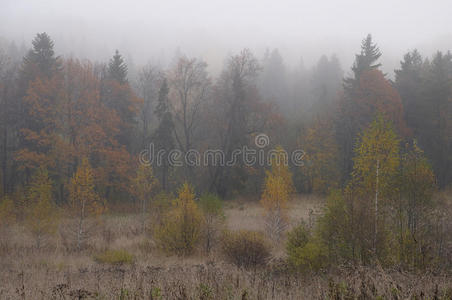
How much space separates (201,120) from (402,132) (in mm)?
17212

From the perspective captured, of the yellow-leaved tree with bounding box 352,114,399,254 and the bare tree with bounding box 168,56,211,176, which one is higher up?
the bare tree with bounding box 168,56,211,176

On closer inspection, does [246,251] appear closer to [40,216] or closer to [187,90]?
[40,216]

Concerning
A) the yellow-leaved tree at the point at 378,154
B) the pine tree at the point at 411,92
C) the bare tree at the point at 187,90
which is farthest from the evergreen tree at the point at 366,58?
the yellow-leaved tree at the point at 378,154

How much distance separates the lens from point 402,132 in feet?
79.5

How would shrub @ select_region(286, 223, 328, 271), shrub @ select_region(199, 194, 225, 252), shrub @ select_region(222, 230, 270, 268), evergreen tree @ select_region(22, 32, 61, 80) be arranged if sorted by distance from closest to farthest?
shrub @ select_region(286, 223, 328, 271) < shrub @ select_region(222, 230, 270, 268) < shrub @ select_region(199, 194, 225, 252) < evergreen tree @ select_region(22, 32, 61, 80)

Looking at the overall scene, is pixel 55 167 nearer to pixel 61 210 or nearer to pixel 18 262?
pixel 61 210

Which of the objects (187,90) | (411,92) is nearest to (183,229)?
(187,90)

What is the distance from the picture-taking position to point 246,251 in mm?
9609

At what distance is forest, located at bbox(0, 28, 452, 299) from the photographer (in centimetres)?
877

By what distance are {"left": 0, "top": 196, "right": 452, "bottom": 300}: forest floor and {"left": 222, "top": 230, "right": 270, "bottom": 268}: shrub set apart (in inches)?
18.0

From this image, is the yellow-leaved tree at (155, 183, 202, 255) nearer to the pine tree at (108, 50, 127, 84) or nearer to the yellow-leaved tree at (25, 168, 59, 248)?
the yellow-leaved tree at (25, 168, 59, 248)

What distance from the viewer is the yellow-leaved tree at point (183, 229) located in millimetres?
10844

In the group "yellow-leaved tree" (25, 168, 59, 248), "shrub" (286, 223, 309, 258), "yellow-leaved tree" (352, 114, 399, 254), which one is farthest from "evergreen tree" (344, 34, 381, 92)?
"yellow-leaved tree" (25, 168, 59, 248)

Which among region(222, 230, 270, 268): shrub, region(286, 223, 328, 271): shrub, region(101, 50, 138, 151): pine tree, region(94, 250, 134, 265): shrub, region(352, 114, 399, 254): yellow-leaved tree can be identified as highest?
region(101, 50, 138, 151): pine tree
